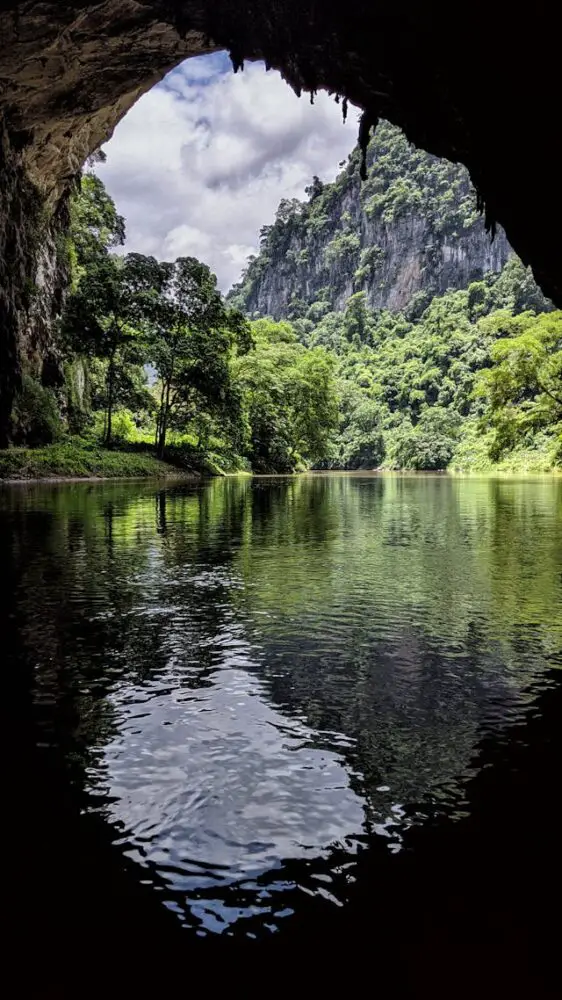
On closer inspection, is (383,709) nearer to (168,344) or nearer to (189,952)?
(189,952)

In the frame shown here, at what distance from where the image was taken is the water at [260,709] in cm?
206

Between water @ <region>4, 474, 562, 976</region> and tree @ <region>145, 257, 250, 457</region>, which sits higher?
tree @ <region>145, 257, 250, 457</region>

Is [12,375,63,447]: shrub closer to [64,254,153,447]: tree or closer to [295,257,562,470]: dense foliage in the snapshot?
[64,254,153,447]: tree

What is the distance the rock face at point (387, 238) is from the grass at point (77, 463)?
12003cm

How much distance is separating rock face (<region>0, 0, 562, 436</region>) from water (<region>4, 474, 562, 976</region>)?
4318 millimetres

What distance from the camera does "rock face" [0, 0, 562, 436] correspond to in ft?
20.5

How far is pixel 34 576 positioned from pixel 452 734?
4795 millimetres

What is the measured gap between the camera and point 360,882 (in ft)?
6.36

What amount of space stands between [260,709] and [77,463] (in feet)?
85.2

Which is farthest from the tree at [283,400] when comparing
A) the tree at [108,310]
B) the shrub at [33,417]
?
the shrub at [33,417]

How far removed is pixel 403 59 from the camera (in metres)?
8.23

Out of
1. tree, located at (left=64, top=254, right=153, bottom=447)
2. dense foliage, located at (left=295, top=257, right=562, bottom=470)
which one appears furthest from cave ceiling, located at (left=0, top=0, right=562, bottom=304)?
dense foliage, located at (left=295, top=257, right=562, bottom=470)

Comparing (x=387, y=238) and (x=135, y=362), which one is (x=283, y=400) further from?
(x=387, y=238)

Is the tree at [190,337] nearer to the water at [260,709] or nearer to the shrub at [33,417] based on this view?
the shrub at [33,417]
